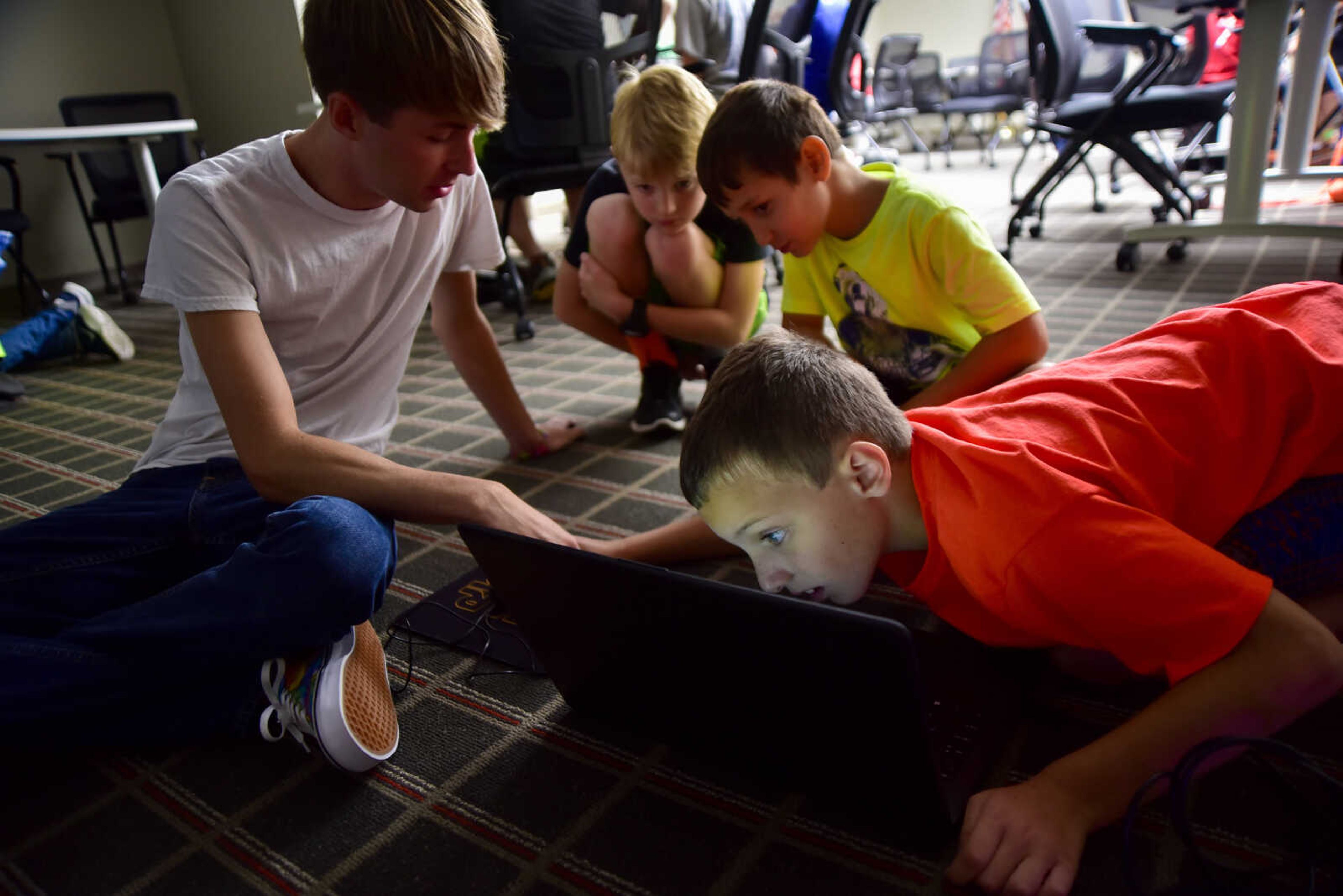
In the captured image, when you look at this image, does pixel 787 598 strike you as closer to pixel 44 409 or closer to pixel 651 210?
pixel 651 210

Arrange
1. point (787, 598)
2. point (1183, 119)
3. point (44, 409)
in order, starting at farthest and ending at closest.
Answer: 1. point (1183, 119)
2. point (44, 409)
3. point (787, 598)

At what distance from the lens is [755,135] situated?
44.3 inches

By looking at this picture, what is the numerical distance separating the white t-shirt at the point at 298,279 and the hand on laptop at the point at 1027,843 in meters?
0.80

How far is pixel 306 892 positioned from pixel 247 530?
1.28 ft

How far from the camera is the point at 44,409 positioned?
2098mm

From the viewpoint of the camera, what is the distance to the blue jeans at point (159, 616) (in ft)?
2.51

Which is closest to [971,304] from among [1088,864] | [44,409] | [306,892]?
[1088,864]

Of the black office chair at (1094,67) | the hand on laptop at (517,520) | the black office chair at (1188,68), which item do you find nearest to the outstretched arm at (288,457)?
the hand on laptop at (517,520)

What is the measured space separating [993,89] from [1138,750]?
6.52m

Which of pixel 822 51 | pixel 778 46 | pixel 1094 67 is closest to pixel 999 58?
pixel 1094 67

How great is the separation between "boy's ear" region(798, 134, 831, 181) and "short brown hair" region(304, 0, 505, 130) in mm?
432

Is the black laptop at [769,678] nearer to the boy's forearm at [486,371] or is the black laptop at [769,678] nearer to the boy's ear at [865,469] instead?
the boy's ear at [865,469]

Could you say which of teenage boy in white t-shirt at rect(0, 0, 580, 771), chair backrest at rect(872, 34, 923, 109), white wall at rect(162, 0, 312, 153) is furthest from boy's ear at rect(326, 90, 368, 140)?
chair backrest at rect(872, 34, 923, 109)

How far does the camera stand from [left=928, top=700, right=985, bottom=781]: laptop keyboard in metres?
0.68
